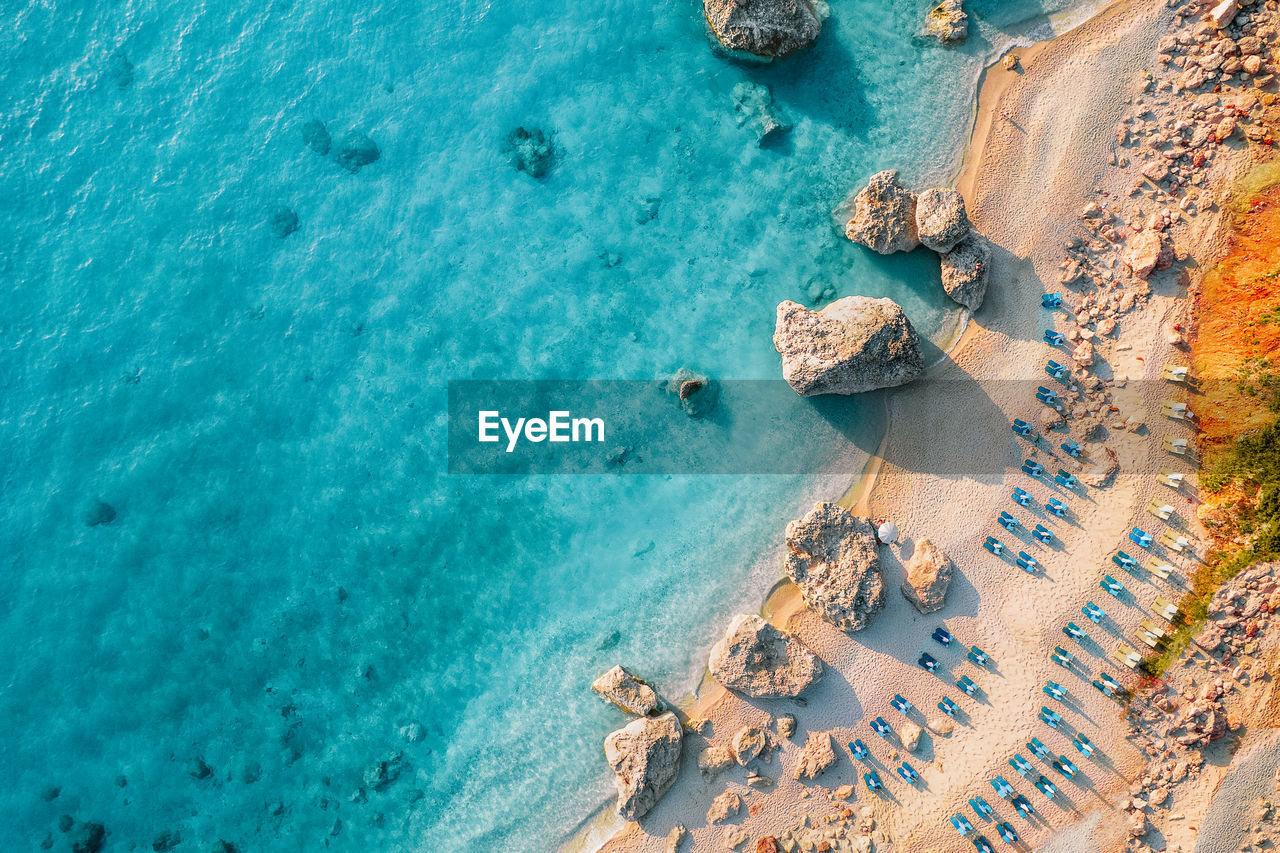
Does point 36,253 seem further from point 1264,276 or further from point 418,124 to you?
point 1264,276

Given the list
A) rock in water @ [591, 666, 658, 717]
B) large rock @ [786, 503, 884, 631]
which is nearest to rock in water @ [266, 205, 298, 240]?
rock in water @ [591, 666, 658, 717]

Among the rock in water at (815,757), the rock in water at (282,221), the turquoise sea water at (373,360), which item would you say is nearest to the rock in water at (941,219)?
the turquoise sea water at (373,360)

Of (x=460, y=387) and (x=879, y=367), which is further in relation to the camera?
(x=460, y=387)

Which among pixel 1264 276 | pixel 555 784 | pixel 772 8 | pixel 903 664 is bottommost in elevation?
pixel 555 784

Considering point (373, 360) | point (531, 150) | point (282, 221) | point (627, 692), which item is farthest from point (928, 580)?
point (282, 221)

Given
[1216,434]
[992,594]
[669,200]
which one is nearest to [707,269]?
[669,200]

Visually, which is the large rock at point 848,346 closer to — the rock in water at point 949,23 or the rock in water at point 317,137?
the rock in water at point 949,23

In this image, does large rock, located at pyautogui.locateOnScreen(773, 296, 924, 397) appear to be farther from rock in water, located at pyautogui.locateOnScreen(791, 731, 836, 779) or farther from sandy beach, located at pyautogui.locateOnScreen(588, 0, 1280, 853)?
rock in water, located at pyautogui.locateOnScreen(791, 731, 836, 779)
